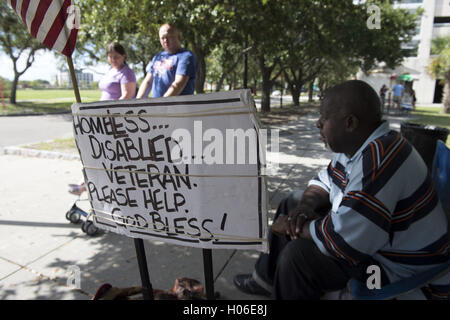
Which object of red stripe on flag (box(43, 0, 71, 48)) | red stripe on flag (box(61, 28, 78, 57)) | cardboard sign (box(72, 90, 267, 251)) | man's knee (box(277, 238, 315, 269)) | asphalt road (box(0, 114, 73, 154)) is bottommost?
asphalt road (box(0, 114, 73, 154))

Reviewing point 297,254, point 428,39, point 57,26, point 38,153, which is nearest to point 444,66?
point 428,39

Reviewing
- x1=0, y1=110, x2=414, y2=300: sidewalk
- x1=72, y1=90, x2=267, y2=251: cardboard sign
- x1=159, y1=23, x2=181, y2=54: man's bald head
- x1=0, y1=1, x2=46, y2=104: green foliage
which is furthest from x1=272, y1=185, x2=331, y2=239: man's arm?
x1=0, y1=1, x2=46, y2=104: green foliage

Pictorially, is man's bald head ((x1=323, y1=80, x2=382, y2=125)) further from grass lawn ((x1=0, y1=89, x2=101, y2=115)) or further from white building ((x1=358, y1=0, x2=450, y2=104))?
white building ((x1=358, y1=0, x2=450, y2=104))

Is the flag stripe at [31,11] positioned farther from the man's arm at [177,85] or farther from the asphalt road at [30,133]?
the asphalt road at [30,133]

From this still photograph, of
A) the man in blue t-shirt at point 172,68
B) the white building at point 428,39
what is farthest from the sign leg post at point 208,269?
the white building at point 428,39

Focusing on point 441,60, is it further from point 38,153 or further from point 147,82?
point 38,153

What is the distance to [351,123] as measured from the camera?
1471mm

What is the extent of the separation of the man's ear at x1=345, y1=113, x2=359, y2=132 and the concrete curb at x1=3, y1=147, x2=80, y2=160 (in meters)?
5.72

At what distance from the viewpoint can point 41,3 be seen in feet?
5.30

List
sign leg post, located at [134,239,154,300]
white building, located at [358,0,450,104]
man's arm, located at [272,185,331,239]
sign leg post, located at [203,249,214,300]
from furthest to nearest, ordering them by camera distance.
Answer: white building, located at [358,0,450,104] → sign leg post, located at [134,239,154,300] → man's arm, located at [272,185,331,239] → sign leg post, located at [203,249,214,300]

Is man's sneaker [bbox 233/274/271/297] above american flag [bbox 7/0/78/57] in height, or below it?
below

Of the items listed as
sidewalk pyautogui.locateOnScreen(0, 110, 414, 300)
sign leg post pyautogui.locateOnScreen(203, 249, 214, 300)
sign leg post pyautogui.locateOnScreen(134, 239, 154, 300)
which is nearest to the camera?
sign leg post pyautogui.locateOnScreen(203, 249, 214, 300)

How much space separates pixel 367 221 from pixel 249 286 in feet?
3.94

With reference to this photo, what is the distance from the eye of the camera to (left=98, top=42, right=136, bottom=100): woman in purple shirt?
11.0 feet
